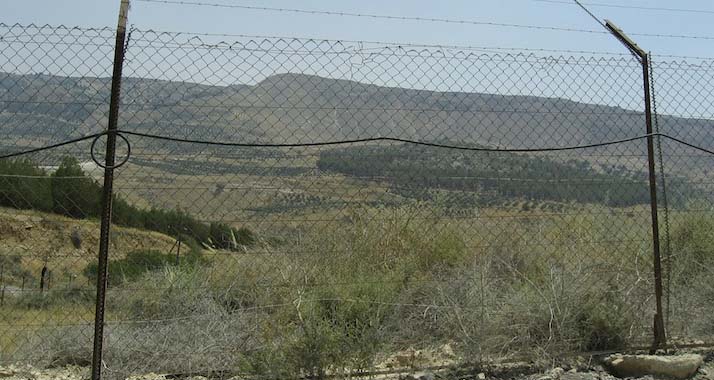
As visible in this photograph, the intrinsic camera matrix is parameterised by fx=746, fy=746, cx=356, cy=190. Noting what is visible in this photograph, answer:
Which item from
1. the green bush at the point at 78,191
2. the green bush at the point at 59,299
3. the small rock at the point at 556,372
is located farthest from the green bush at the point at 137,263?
the small rock at the point at 556,372

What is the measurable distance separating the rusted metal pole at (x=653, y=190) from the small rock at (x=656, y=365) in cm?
22

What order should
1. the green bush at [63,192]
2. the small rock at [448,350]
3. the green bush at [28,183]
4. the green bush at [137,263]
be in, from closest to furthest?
1. the small rock at [448,350]
2. the green bush at [63,192]
3. the green bush at [28,183]
4. the green bush at [137,263]

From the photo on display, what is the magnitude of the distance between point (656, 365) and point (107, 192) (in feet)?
13.6

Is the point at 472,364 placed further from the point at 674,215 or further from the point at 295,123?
the point at 674,215

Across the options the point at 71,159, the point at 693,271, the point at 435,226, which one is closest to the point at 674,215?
the point at 693,271

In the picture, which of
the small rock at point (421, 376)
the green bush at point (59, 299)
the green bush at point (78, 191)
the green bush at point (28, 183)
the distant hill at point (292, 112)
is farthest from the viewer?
the green bush at point (59, 299)

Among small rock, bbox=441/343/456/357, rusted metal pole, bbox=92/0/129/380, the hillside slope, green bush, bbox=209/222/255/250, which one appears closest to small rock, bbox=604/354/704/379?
small rock, bbox=441/343/456/357

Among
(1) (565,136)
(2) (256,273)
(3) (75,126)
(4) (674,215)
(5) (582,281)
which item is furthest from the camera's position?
(4) (674,215)

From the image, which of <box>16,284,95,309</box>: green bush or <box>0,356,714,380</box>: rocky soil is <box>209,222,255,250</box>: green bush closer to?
<box>16,284,95,309</box>: green bush

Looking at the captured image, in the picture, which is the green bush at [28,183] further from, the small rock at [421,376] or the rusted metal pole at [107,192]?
the small rock at [421,376]

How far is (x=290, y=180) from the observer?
638cm

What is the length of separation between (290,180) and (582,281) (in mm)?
2569

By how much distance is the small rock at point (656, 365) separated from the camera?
18.3ft

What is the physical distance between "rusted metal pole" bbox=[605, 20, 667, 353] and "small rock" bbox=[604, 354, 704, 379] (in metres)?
0.22
